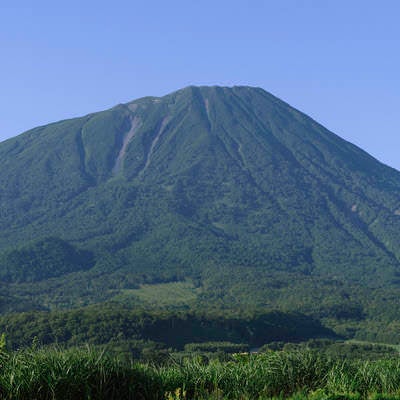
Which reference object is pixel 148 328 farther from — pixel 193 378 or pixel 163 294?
pixel 193 378

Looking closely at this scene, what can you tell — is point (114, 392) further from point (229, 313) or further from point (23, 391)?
point (229, 313)

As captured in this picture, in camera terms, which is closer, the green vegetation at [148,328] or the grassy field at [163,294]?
the green vegetation at [148,328]

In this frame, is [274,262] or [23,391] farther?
[274,262]

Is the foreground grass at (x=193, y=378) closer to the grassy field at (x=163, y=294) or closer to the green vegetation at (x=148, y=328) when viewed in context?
the green vegetation at (x=148, y=328)

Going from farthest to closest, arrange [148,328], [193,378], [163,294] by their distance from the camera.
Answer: [163,294], [148,328], [193,378]

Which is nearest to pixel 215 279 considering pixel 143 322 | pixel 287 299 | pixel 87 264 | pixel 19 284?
pixel 287 299

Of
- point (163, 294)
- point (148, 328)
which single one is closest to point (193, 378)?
point (148, 328)

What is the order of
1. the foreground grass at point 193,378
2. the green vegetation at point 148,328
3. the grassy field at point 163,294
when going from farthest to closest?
the grassy field at point 163,294 < the green vegetation at point 148,328 < the foreground grass at point 193,378

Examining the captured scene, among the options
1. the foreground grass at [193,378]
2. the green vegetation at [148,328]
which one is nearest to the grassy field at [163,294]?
the green vegetation at [148,328]
